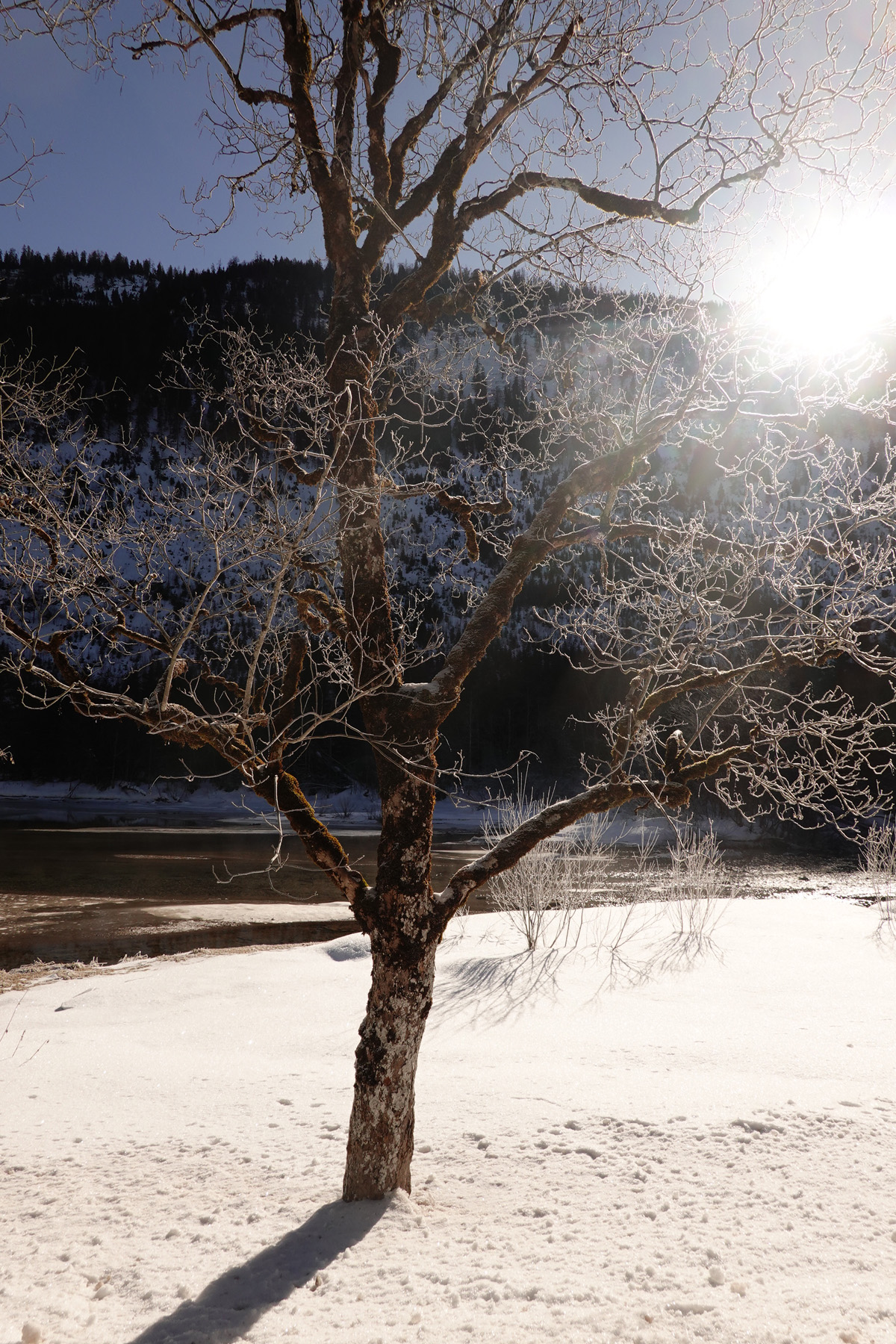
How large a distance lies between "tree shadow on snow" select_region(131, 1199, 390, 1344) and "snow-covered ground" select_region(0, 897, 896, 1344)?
12 mm

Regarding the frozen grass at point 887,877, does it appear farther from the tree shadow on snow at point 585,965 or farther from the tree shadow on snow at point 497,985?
the tree shadow on snow at point 497,985

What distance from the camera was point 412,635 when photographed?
417 cm

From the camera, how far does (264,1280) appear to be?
3.16m

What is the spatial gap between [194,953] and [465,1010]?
6.06 metres

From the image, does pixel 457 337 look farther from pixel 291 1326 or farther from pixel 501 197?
pixel 291 1326

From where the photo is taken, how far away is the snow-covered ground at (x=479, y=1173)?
2.92 meters

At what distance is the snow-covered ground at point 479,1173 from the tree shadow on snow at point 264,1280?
1cm

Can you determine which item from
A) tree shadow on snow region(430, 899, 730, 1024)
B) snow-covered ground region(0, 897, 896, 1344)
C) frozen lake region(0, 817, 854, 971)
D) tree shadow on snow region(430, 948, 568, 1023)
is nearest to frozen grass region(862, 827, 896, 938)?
tree shadow on snow region(430, 899, 730, 1024)

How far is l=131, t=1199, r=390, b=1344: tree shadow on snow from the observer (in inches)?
110

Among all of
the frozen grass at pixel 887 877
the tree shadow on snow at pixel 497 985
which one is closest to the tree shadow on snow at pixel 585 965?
the tree shadow on snow at pixel 497 985

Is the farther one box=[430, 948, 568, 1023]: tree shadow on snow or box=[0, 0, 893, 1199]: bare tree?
box=[430, 948, 568, 1023]: tree shadow on snow

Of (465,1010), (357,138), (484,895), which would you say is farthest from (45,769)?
(357,138)

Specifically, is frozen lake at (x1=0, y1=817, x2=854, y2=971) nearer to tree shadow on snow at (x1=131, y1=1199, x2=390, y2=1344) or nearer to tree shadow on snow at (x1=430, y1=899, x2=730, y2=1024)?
tree shadow on snow at (x1=430, y1=899, x2=730, y2=1024)

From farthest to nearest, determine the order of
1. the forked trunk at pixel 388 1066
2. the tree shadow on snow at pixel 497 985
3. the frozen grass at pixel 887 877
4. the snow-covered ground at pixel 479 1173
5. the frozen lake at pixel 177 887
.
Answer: the frozen lake at pixel 177 887 → the frozen grass at pixel 887 877 → the tree shadow on snow at pixel 497 985 → the forked trunk at pixel 388 1066 → the snow-covered ground at pixel 479 1173
